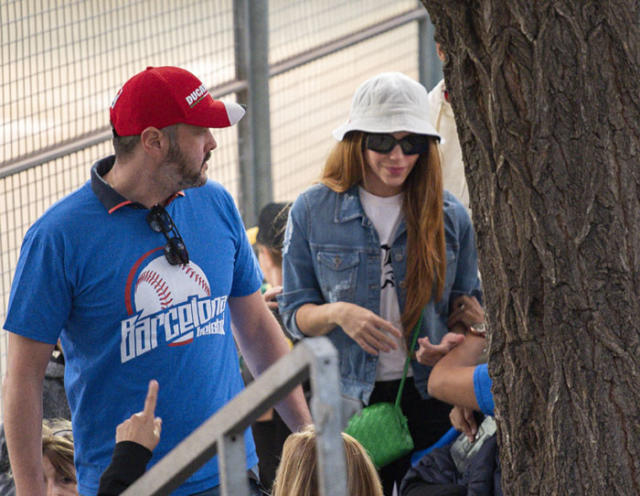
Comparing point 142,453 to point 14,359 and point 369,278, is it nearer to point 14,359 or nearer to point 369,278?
point 14,359

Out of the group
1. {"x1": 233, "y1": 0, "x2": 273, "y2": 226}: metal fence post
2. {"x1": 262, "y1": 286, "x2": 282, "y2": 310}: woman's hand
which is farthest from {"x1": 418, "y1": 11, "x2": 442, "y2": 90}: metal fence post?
{"x1": 262, "y1": 286, "x2": 282, "y2": 310}: woman's hand

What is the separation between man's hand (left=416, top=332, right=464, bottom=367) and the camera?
130 inches

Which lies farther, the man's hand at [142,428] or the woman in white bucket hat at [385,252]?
the woman in white bucket hat at [385,252]

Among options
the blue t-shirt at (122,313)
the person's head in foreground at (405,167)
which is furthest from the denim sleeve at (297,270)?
the blue t-shirt at (122,313)

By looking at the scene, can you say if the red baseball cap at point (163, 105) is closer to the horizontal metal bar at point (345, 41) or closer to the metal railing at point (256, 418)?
the metal railing at point (256, 418)

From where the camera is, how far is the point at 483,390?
3.10 meters

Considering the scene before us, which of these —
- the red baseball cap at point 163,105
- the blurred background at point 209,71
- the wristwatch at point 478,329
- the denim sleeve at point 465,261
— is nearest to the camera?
the red baseball cap at point 163,105

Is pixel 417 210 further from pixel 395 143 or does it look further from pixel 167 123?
pixel 167 123

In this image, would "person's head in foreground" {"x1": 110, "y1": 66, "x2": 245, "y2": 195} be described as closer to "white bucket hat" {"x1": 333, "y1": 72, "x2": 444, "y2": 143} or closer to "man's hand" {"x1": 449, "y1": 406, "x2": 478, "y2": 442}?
"white bucket hat" {"x1": 333, "y1": 72, "x2": 444, "y2": 143}

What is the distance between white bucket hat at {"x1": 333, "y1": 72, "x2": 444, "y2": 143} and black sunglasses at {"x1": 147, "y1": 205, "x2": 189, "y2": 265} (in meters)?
1.12

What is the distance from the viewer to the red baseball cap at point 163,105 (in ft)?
8.49

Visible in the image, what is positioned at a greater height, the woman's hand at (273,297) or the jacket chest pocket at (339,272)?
the jacket chest pocket at (339,272)

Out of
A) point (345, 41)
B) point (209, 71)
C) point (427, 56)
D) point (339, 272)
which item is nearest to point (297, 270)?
point (339, 272)

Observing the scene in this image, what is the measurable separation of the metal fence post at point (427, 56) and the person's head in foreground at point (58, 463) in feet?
16.0
